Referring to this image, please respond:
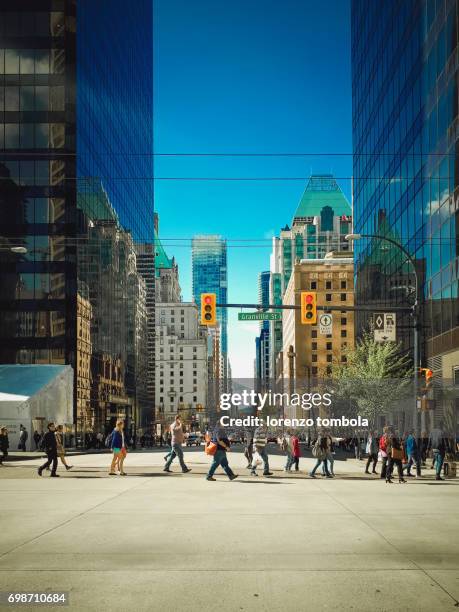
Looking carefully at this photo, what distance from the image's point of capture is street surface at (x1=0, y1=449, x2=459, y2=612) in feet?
24.2

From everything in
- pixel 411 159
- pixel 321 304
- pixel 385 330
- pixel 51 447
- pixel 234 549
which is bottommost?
pixel 234 549

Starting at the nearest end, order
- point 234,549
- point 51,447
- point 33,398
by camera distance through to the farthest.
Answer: point 234,549 → point 51,447 → point 33,398

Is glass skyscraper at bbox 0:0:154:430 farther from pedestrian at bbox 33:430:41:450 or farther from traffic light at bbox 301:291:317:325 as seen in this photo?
traffic light at bbox 301:291:317:325

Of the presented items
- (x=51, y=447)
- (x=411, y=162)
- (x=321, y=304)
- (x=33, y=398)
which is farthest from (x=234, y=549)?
(x=321, y=304)

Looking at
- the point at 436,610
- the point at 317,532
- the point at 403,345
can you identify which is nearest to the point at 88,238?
the point at 403,345

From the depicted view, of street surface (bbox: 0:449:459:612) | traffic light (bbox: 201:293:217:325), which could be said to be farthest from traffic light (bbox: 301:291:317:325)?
street surface (bbox: 0:449:459:612)

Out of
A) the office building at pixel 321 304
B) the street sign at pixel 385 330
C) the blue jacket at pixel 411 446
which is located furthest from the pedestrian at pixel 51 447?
the office building at pixel 321 304

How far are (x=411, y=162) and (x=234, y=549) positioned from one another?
122 ft

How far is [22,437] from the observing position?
1700 inches

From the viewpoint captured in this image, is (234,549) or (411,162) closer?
(234,549)

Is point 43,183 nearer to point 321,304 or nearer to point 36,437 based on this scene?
point 36,437

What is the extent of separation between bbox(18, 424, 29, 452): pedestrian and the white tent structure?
451 millimetres

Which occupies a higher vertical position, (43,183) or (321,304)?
(43,183)

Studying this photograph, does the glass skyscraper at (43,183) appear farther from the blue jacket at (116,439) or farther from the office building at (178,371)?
the office building at (178,371)
